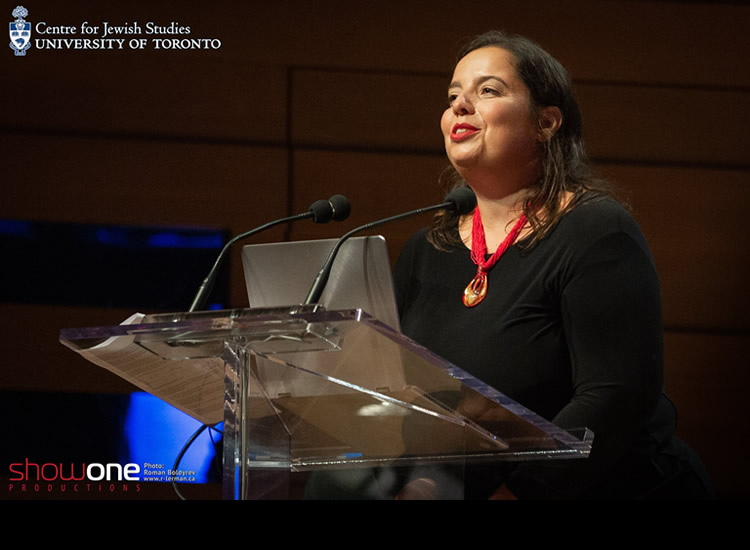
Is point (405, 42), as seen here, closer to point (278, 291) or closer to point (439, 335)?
point (439, 335)

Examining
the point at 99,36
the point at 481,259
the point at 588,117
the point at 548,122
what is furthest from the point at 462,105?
the point at 99,36

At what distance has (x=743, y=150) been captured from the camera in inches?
106

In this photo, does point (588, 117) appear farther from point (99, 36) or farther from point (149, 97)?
point (99, 36)

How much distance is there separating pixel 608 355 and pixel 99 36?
178 cm

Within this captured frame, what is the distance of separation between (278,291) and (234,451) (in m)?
0.36

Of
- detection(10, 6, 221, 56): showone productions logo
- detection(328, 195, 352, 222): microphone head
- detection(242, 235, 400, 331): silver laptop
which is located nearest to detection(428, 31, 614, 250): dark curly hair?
detection(328, 195, 352, 222): microphone head

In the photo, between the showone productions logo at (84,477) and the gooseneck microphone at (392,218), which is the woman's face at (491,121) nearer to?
the gooseneck microphone at (392,218)

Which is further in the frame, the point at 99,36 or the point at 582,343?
the point at 99,36

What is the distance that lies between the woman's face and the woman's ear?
0.02 m

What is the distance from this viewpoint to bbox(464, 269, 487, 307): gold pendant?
1.74 meters

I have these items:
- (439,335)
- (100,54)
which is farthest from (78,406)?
(439,335)

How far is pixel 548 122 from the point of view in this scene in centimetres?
189

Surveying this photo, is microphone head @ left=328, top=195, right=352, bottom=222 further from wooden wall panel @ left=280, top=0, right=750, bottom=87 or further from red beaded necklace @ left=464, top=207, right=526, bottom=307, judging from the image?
wooden wall panel @ left=280, top=0, right=750, bottom=87

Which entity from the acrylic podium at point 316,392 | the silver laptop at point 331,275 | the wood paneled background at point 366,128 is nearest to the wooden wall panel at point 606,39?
the wood paneled background at point 366,128
